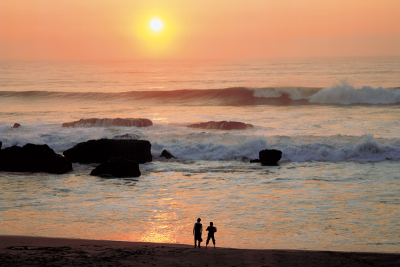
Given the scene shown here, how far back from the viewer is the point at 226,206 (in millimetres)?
10633

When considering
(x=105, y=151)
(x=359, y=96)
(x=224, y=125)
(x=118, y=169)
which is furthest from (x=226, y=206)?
(x=359, y=96)

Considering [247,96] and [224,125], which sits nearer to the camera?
[224,125]

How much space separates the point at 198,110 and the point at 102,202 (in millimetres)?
24298

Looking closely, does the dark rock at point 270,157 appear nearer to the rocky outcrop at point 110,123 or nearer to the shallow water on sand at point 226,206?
the shallow water on sand at point 226,206

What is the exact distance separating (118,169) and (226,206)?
4710 millimetres

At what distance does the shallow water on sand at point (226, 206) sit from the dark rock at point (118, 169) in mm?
356

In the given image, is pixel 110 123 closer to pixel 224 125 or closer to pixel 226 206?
pixel 224 125

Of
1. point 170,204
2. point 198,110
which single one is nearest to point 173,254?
point 170,204

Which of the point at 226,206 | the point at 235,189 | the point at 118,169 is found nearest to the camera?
the point at 226,206

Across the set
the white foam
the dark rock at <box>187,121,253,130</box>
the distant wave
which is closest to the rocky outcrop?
the dark rock at <box>187,121,253,130</box>

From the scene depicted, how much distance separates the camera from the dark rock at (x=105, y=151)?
16.3 metres

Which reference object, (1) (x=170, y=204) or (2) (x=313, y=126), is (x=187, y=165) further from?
(2) (x=313, y=126)

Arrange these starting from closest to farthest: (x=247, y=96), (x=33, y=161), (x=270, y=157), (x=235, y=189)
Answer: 1. (x=235, y=189)
2. (x=33, y=161)
3. (x=270, y=157)
4. (x=247, y=96)

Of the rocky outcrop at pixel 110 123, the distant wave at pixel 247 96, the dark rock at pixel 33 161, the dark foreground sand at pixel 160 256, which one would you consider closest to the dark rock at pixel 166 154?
the dark rock at pixel 33 161
